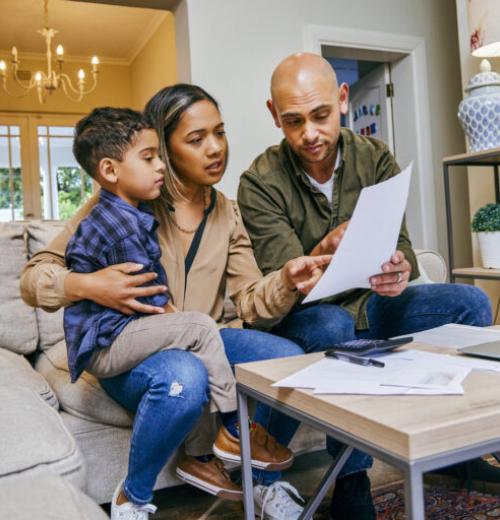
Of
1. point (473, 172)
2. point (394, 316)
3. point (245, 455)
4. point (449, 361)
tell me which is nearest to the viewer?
point (449, 361)

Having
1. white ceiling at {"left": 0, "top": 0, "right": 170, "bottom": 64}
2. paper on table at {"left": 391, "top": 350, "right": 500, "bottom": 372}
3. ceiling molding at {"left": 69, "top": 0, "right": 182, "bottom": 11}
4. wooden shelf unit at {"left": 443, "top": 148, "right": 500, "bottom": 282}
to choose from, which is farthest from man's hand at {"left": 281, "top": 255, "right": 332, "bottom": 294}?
white ceiling at {"left": 0, "top": 0, "right": 170, "bottom": 64}

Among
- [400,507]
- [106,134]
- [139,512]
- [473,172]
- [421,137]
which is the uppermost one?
[421,137]

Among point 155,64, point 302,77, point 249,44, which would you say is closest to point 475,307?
point 302,77

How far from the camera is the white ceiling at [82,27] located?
4.68 m

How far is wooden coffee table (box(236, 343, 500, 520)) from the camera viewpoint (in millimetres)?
590

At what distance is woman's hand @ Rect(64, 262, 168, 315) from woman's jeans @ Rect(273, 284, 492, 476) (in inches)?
13.8

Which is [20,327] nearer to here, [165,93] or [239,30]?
[165,93]

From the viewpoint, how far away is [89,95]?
5.86 meters

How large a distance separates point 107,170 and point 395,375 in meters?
0.77

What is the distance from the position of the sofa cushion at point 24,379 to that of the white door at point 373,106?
2.96 m

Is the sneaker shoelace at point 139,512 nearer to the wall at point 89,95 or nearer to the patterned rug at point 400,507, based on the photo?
the patterned rug at point 400,507

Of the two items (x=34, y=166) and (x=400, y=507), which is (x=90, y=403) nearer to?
(x=400, y=507)

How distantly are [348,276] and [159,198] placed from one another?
1.92ft

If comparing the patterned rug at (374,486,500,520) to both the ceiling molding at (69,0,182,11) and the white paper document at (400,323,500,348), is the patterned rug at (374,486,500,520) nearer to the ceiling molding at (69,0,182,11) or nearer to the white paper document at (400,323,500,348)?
the white paper document at (400,323,500,348)
